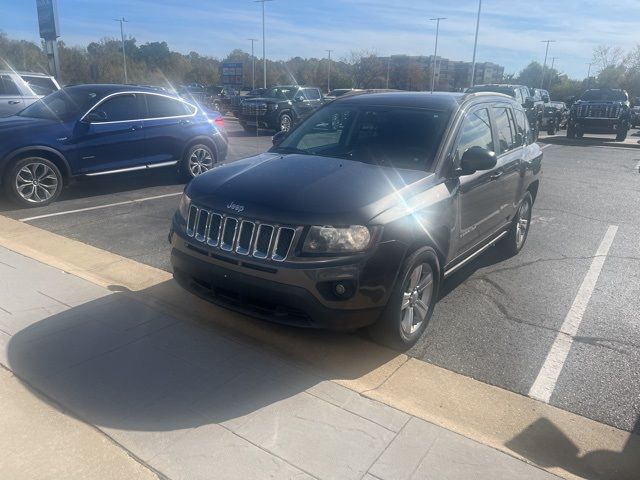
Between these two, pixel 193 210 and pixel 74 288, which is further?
pixel 74 288

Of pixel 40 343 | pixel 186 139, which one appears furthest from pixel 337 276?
pixel 186 139

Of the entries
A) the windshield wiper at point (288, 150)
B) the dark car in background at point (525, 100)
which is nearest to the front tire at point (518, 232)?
the windshield wiper at point (288, 150)

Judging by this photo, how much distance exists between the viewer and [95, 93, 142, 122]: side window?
834 cm

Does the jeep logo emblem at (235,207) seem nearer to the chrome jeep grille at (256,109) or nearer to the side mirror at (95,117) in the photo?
the side mirror at (95,117)

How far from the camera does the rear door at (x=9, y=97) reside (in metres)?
11.9

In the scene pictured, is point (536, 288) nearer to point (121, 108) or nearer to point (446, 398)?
point (446, 398)

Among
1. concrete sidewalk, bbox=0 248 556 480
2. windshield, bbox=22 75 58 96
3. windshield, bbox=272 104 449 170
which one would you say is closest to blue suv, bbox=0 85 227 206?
concrete sidewalk, bbox=0 248 556 480

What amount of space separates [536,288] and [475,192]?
1356 mm

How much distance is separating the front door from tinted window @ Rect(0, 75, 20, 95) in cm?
1140

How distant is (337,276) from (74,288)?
103 inches

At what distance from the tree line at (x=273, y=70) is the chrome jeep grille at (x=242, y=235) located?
4607cm

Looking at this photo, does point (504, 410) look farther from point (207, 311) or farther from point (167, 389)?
point (207, 311)

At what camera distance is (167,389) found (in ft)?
10.5

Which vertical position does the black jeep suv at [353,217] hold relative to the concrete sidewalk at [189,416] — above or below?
above
